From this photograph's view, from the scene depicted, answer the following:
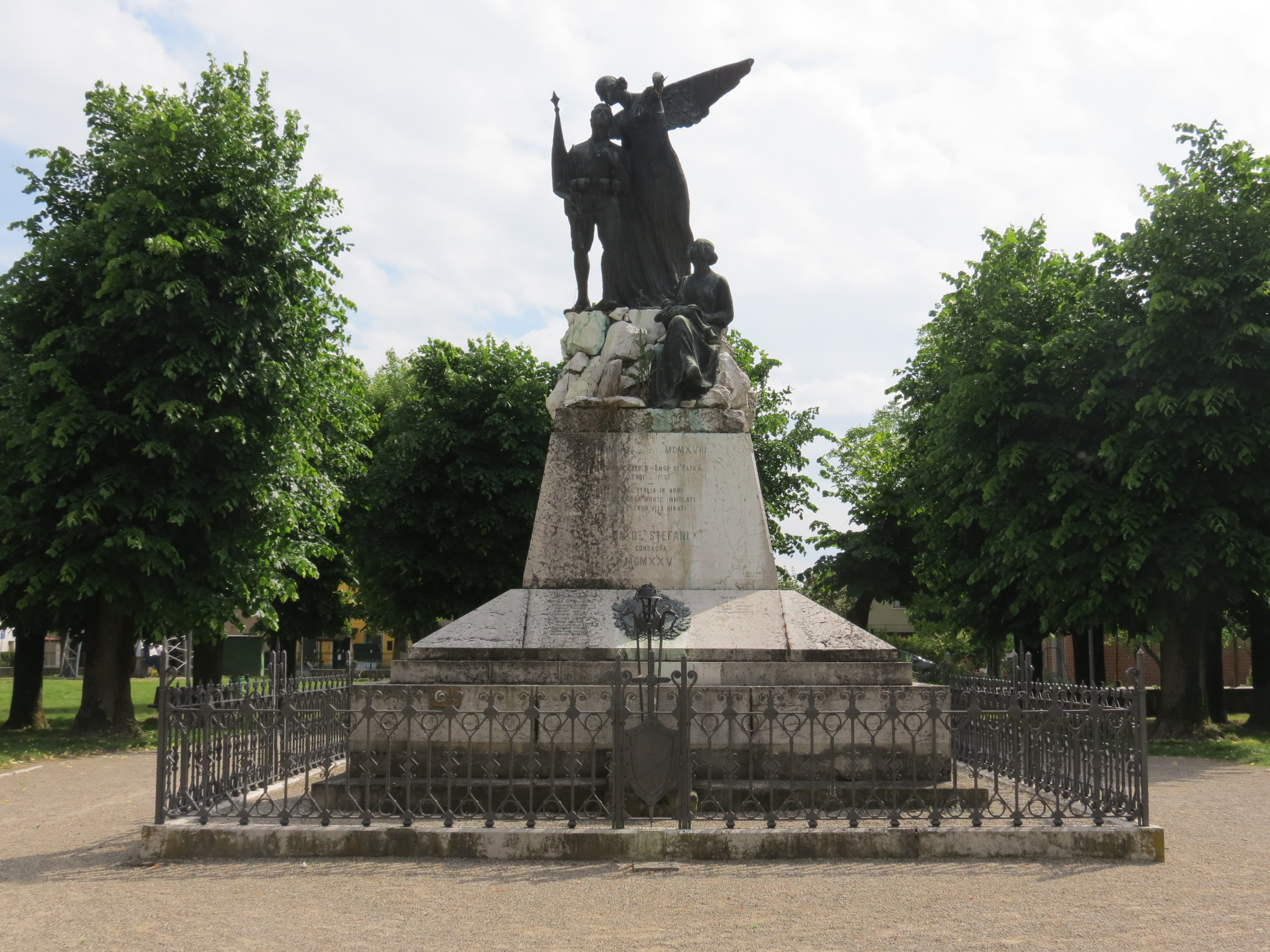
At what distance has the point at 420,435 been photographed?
28109mm

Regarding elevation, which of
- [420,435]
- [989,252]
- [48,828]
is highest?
[989,252]

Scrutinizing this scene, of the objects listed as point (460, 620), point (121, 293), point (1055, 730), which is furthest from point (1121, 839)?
point (121, 293)

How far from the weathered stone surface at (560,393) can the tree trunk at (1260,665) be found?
15621mm

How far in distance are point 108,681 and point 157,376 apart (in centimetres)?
581

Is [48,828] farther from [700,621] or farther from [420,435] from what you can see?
[420,435]

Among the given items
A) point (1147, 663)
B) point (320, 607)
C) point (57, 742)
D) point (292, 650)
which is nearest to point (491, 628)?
point (57, 742)

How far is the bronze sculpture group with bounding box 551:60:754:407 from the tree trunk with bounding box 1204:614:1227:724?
14.4 metres

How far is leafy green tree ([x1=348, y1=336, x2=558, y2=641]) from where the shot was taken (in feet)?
90.2

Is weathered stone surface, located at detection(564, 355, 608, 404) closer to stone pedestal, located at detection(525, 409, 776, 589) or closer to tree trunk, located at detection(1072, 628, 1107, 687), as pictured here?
stone pedestal, located at detection(525, 409, 776, 589)

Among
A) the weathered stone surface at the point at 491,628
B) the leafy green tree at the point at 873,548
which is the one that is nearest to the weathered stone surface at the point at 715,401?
the weathered stone surface at the point at 491,628

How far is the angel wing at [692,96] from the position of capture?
44.7 ft

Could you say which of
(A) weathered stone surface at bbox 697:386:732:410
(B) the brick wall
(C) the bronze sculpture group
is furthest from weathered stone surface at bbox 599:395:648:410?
(B) the brick wall

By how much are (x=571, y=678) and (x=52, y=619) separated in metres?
15.6

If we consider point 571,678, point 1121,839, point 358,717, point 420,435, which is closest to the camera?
point 1121,839
